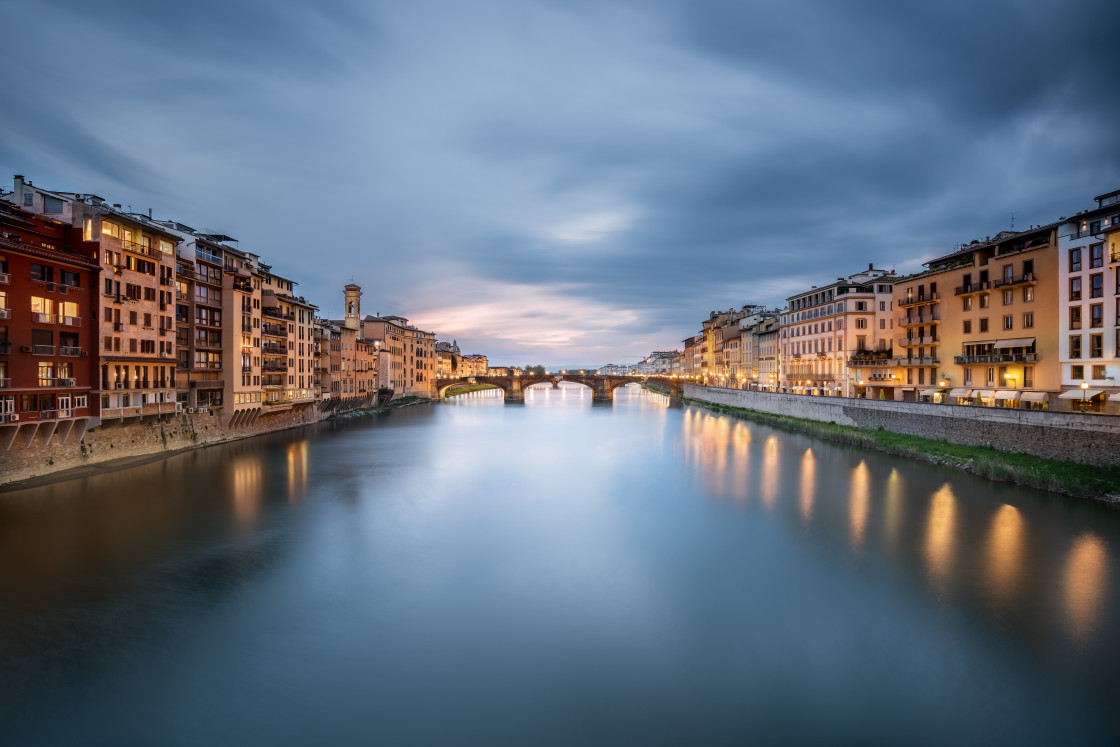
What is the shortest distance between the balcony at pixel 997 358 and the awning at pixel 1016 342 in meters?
0.58

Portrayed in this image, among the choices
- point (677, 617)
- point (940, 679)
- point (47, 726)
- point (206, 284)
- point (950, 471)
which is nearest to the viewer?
point (47, 726)

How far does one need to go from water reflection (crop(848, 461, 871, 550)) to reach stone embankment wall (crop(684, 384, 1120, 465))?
5.43 metres

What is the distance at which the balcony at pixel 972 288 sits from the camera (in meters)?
35.9

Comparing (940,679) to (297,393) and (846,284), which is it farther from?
(297,393)

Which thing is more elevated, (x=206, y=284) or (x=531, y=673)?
(x=206, y=284)

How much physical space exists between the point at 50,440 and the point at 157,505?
24.1 feet

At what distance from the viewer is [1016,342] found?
33.5 meters

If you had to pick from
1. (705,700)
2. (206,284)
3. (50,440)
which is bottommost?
(705,700)

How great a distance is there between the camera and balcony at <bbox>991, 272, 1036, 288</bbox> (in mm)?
32500

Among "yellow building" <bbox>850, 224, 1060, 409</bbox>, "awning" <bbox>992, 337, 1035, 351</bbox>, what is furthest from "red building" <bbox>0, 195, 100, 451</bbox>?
"awning" <bbox>992, 337, 1035, 351</bbox>

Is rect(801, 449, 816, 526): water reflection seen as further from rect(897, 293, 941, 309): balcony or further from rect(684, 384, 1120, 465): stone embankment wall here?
rect(897, 293, 941, 309): balcony

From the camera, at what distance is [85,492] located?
23312 millimetres

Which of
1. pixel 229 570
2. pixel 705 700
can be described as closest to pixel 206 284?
pixel 229 570

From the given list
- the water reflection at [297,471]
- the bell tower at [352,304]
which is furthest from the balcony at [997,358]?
the bell tower at [352,304]
